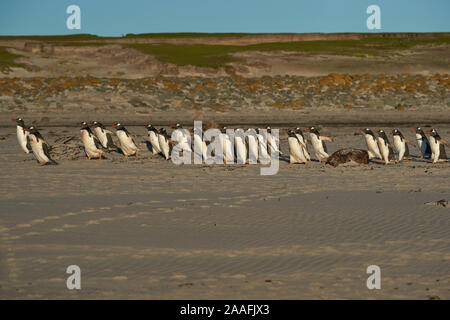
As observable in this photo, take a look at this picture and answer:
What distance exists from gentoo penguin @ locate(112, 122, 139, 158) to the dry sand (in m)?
2.04

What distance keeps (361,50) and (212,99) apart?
1451 inches

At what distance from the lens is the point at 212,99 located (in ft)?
105

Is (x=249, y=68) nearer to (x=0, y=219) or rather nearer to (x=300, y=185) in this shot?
(x=300, y=185)

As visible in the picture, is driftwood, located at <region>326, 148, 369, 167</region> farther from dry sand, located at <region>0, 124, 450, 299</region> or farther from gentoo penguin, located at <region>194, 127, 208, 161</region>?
gentoo penguin, located at <region>194, 127, 208, 161</region>

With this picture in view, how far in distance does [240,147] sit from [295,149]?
4.43 feet

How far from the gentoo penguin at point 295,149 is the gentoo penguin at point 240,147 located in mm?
1112

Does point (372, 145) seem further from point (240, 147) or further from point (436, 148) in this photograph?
point (240, 147)

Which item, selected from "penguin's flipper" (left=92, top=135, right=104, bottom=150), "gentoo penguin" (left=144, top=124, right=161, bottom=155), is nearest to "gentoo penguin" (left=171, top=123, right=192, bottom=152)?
"gentoo penguin" (left=144, top=124, right=161, bottom=155)

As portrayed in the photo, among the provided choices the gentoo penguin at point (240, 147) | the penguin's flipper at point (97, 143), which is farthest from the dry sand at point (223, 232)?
the penguin's flipper at point (97, 143)

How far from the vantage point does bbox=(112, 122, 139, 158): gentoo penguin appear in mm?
16337

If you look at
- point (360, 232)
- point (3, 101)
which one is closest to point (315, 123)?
point (3, 101)

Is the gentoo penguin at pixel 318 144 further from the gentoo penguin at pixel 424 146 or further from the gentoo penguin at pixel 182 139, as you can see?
the gentoo penguin at pixel 182 139

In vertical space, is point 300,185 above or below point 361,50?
below
